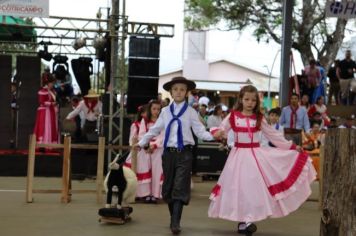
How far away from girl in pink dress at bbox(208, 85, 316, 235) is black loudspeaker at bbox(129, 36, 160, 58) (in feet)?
19.1

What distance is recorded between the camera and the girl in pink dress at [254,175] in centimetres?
678

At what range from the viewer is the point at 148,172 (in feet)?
31.7

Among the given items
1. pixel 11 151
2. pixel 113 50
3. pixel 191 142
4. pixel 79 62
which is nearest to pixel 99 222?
pixel 191 142

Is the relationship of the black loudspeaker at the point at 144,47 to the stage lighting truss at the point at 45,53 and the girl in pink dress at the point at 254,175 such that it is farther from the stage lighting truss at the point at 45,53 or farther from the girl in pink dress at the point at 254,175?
the girl in pink dress at the point at 254,175

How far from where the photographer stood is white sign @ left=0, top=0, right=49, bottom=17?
500 inches

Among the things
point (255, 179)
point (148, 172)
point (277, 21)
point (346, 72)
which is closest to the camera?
point (255, 179)

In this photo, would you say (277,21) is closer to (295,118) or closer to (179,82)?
(295,118)

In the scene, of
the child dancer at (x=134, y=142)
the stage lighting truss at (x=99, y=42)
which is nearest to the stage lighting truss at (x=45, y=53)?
the stage lighting truss at (x=99, y=42)

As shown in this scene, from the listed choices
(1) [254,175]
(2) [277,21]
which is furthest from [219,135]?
(2) [277,21]

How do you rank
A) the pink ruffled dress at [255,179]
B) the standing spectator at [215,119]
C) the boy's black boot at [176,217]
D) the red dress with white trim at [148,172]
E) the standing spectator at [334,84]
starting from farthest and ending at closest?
the standing spectator at [334,84], the standing spectator at [215,119], the red dress with white trim at [148,172], the boy's black boot at [176,217], the pink ruffled dress at [255,179]

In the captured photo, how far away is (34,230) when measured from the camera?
23.2 feet

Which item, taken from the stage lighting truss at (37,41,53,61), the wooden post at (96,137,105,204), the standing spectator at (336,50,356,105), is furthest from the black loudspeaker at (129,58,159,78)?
the standing spectator at (336,50,356,105)

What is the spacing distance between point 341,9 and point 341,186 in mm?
9854

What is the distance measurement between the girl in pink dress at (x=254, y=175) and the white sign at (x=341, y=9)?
7077 mm
